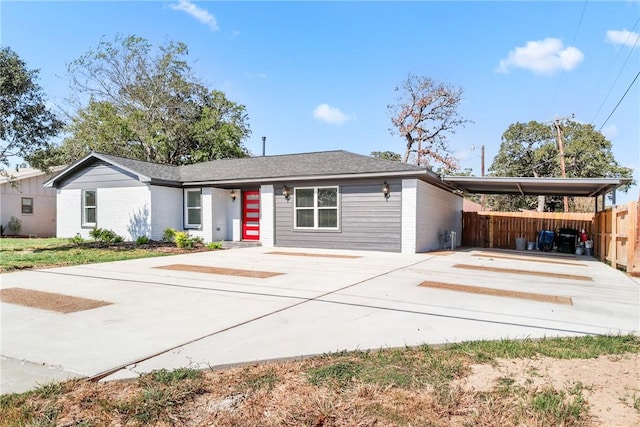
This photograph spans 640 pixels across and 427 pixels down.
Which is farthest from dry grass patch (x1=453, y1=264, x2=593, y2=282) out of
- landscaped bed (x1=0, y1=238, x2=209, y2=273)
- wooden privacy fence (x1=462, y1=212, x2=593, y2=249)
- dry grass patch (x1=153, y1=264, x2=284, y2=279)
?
wooden privacy fence (x1=462, y1=212, x2=593, y2=249)

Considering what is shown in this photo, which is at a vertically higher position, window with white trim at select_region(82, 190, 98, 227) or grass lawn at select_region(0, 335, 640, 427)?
window with white trim at select_region(82, 190, 98, 227)

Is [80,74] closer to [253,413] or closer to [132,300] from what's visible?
[132,300]

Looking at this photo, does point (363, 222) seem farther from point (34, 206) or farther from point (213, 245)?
point (34, 206)

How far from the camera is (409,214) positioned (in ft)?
39.5

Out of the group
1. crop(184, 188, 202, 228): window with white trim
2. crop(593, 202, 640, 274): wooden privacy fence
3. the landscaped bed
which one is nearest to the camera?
crop(593, 202, 640, 274): wooden privacy fence

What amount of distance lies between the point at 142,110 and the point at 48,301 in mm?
25422

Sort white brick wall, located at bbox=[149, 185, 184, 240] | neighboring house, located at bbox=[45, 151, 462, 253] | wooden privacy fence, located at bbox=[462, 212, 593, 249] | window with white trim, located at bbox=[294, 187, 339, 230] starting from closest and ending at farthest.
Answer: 1. neighboring house, located at bbox=[45, 151, 462, 253]
2. window with white trim, located at bbox=[294, 187, 339, 230]
3. white brick wall, located at bbox=[149, 185, 184, 240]
4. wooden privacy fence, located at bbox=[462, 212, 593, 249]

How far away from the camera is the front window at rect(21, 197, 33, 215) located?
2073 centimetres

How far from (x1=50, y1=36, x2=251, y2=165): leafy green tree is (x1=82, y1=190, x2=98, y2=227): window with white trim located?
10702 mm

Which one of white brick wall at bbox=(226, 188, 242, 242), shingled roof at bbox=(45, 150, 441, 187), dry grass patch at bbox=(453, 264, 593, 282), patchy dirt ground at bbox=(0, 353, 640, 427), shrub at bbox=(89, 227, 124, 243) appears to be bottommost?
dry grass patch at bbox=(453, 264, 593, 282)

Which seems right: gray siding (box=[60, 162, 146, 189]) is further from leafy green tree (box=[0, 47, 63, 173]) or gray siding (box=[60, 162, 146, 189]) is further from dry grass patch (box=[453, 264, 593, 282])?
dry grass patch (box=[453, 264, 593, 282])

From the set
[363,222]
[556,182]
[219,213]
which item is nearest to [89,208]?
[219,213]

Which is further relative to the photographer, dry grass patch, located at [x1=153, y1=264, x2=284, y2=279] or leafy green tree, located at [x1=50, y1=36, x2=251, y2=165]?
leafy green tree, located at [x1=50, y1=36, x2=251, y2=165]

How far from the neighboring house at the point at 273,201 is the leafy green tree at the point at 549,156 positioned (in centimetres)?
1584
